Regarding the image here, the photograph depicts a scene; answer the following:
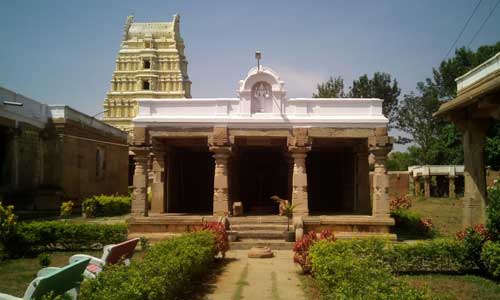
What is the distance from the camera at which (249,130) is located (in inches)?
546

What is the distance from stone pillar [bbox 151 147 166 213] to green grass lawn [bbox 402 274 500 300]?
9.95 m

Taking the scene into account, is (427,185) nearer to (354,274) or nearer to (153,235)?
(153,235)

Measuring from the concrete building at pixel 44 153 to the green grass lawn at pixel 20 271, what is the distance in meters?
7.58

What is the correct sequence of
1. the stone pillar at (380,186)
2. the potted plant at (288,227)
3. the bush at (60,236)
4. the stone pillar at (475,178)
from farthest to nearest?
the stone pillar at (380,186) → the potted plant at (288,227) → the stone pillar at (475,178) → the bush at (60,236)

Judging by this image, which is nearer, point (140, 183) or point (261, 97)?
point (140, 183)

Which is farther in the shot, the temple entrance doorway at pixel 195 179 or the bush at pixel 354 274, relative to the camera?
the temple entrance doorway at pixel 195 179

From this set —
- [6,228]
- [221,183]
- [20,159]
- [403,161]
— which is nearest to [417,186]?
[403,161]

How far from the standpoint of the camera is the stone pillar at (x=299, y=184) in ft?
44.4

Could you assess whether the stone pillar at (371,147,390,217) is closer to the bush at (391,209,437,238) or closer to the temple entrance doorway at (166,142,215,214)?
the bush at (391,209,437,238)

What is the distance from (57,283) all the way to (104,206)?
1515cm

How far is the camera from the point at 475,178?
11.9 metres

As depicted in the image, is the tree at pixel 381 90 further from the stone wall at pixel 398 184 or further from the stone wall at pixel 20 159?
the stone wall at pixel 20 159

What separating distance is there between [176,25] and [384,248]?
37.1 metres

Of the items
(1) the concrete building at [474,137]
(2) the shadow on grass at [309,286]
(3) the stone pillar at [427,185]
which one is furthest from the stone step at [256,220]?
(3) the stone pillar at [427,185]
